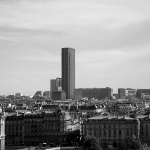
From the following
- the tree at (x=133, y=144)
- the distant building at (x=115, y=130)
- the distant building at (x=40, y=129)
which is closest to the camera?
the tree at (x=133, y=144)

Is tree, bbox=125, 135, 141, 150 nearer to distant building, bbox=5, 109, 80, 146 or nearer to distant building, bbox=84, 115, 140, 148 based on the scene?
distant building, bbox=84, 115, 140, 148

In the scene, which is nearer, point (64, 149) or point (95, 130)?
point (64, 149)

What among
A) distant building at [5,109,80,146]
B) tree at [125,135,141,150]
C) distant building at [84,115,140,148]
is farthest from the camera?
distant building at [5,109,80,146]

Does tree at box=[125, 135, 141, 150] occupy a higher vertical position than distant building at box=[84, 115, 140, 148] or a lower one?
lower

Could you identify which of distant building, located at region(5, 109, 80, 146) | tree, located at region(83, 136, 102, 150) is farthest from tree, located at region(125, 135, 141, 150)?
distant building, located at region(5, 109, 80, 146)

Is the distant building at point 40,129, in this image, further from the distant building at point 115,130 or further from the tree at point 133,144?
the tree at point 133,144

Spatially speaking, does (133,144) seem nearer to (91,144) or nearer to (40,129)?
(91,144)

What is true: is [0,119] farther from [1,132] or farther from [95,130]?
[95,130]

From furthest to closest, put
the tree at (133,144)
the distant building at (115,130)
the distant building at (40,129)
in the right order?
the distant building at (40,129), the distant building at (115,130), the tree at (133,144)

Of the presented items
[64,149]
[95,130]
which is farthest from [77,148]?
[95,130]

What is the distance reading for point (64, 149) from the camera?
12738 centimetres

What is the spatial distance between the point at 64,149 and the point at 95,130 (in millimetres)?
16140

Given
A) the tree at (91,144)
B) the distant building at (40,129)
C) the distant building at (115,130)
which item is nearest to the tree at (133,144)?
the tree at (91,144)

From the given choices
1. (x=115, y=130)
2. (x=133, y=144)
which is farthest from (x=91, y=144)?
(x=115, y=130)
